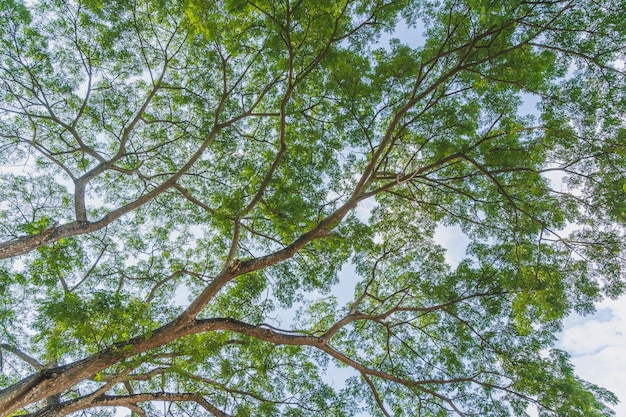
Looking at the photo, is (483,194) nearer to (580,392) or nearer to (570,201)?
(570,201)

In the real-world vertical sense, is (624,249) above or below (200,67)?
below

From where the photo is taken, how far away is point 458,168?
7305 millimetres

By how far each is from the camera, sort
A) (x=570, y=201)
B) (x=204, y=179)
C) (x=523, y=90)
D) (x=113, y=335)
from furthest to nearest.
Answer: (x=204, y=179)
(x=570, y=201)
(x=523, y=90)
(x=113, y=335)

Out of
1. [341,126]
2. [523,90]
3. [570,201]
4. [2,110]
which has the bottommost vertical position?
[570,201]

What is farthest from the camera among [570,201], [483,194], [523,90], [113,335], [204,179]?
[204,179]

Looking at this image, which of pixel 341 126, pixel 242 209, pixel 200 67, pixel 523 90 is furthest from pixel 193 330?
pixel 523 90

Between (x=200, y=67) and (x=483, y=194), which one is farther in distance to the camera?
(x=200, y=67)

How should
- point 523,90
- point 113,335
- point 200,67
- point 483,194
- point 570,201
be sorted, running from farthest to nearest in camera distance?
point 200,67 < point 483,194 < point 570,201 < point 523,90 < point 113,335

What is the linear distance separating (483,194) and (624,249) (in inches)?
93.8

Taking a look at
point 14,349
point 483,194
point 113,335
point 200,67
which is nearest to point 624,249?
point 483,194

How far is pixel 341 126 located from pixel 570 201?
4542 millimetres

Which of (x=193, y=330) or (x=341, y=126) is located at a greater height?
(x=341, y=126)

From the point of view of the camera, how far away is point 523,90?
5.96 m

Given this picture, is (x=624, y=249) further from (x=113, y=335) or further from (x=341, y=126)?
(x=113, y=335)
